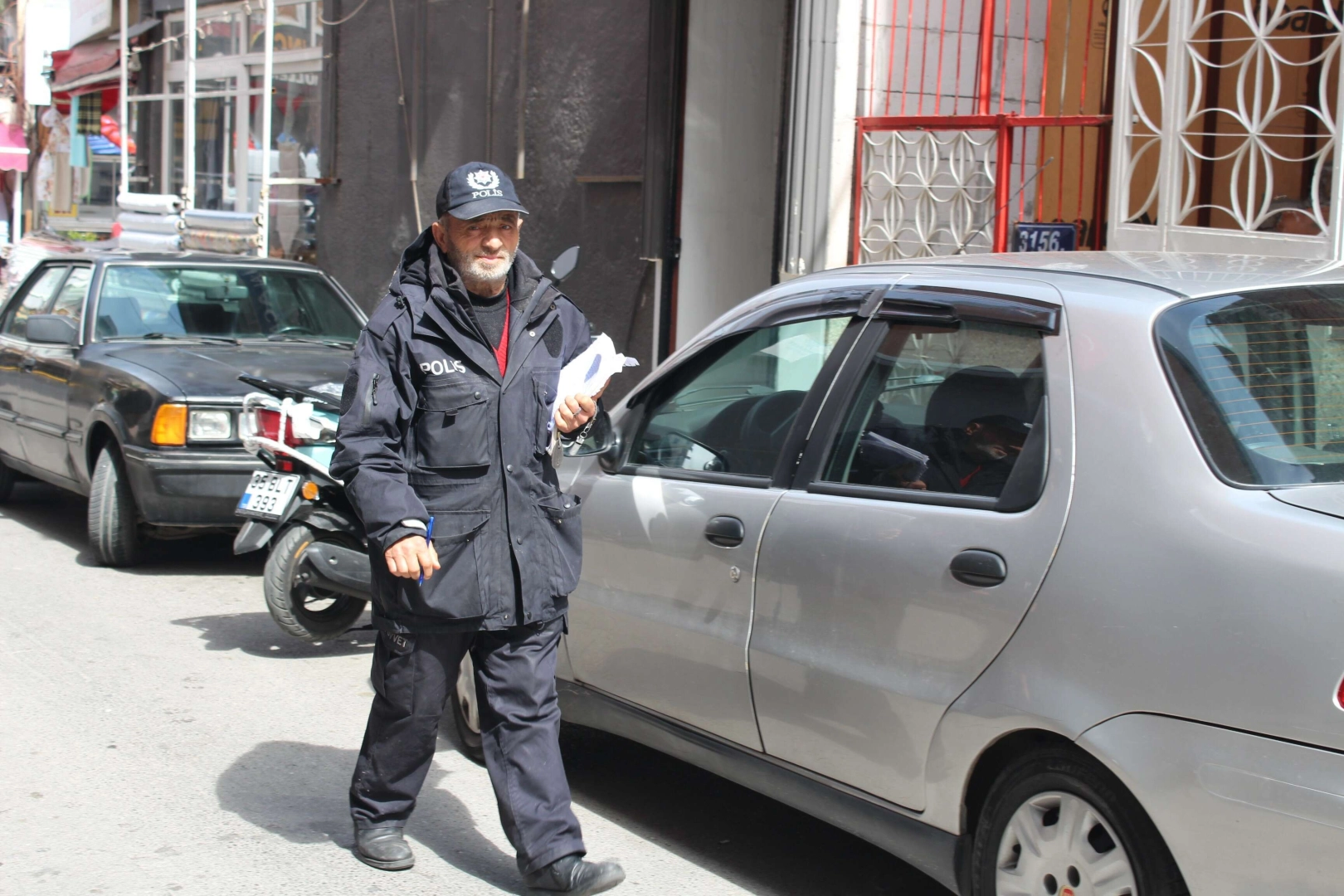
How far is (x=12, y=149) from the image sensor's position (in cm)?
2084

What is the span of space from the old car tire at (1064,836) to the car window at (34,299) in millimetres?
7602

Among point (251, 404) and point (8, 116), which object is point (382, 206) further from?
point (8, 116)

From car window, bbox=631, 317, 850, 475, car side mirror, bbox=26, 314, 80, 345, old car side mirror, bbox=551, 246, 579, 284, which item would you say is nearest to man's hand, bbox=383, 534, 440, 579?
car window, bbox=631, 317, 850, 475

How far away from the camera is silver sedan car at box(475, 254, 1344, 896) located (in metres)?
2.73

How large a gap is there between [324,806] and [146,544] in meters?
3.91

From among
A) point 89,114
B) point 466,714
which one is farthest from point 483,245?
point 89,114

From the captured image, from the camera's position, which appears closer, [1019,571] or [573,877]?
[1019,571]

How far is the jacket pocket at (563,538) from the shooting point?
3803mm

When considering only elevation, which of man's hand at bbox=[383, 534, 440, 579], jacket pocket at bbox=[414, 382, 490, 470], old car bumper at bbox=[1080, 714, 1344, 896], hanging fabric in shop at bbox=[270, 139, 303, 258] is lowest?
old car bumper at bbox=[1080, 714, 1344, 896]

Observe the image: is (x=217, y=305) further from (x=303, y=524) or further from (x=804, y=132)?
(x=804, y=132)

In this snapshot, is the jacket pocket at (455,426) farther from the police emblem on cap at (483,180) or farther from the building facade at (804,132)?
the building facade at (804,132)

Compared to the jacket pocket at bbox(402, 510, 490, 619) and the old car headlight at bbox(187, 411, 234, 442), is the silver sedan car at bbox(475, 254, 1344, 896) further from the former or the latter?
the old car headlight at bbox(187, 411, 234, 442)

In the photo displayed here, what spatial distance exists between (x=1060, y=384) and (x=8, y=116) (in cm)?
2411

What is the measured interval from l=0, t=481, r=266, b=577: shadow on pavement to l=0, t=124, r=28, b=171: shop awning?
12.1 m
